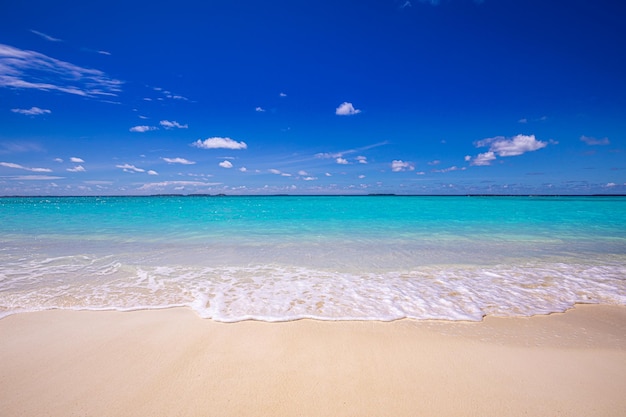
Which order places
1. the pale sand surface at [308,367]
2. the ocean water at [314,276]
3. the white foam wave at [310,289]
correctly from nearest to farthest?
the pale sand surface at [308,367] → the white foam wave at [310,289] → the ocean water at [314,276]

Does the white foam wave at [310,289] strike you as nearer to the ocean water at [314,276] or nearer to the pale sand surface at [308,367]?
the ocean water at [314,276]

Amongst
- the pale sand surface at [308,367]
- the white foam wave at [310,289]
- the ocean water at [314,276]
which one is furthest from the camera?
the ocean water at [314,276]

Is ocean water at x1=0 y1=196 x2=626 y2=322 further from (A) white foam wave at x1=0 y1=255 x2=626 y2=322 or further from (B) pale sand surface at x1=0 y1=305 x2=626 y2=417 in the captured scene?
(B) pale sand surface at x1=0 y1=305 x2=626 y2=417

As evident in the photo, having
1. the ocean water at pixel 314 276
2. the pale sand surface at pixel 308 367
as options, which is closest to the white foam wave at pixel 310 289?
the ocean water at pixel 314 276

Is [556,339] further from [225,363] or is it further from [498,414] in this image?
[225,363]

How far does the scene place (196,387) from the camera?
2.92 meters

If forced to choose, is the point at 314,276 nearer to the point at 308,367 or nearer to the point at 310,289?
the point at 310,289

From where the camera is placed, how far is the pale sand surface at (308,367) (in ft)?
8.77

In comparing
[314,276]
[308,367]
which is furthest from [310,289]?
[308,367]

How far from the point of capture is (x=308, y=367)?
10.7 ft

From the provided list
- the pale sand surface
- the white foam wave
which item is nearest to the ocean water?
Result: the white foam wave

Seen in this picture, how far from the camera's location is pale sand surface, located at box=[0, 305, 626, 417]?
8.77 feet

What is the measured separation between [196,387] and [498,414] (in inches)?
122

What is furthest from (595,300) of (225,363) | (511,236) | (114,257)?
(114,257)
